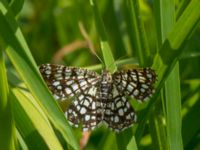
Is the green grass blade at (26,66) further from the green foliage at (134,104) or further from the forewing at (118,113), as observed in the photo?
the forewing at (118,113)

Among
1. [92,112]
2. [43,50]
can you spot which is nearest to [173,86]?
[92,112]

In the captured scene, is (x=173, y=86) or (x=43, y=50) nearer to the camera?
(x=173, y=86)

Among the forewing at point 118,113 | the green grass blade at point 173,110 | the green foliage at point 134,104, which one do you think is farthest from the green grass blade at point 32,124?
the green grass blade at point 173,110

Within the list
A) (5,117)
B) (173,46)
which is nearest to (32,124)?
(5,117)

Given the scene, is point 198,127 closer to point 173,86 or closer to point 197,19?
point 173,86

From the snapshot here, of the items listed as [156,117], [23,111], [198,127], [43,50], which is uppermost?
[23,111]

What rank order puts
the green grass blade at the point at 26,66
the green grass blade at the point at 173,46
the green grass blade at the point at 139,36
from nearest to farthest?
1. the green grass blade at the point at 26,66
2. the green grass blade at the point at 173,46
3. the green grass blade at the point at 139,36

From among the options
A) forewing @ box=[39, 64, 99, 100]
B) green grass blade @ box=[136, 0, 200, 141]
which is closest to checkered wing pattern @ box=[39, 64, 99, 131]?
forewing @ box=[39, 64, 99, 100]
